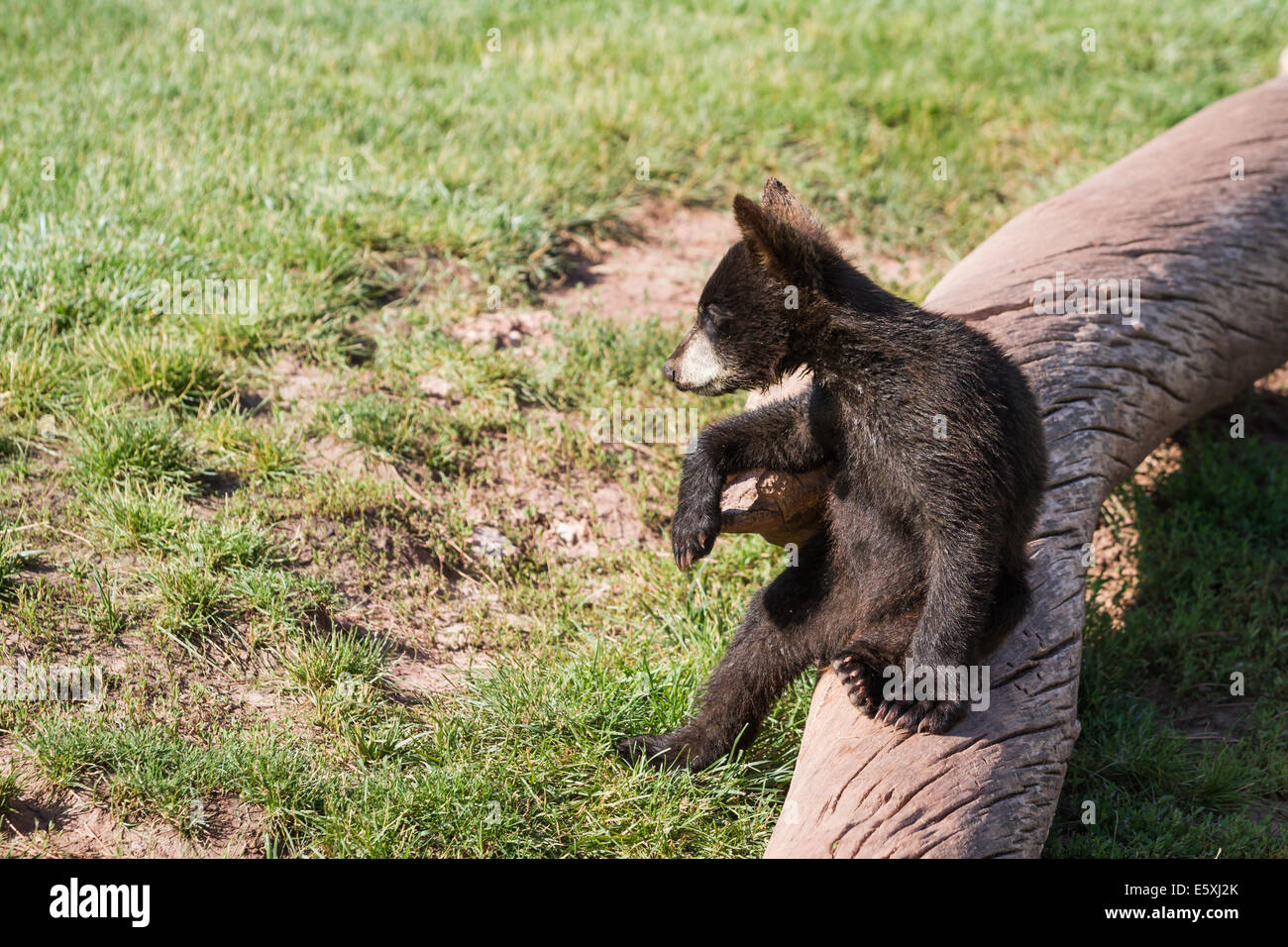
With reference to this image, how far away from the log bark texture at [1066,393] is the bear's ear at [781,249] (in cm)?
72

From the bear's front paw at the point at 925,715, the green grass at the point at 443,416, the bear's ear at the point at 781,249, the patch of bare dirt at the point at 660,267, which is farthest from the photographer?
the patch of bare dirt at the point at 660,267

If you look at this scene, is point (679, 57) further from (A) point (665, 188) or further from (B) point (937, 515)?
(B) point (937, 515)

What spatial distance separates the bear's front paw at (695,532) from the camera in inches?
156

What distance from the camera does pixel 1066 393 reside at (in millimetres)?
4836

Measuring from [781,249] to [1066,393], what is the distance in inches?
65.8

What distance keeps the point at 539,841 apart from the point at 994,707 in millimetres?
1556

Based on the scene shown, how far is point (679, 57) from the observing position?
843 centimetres

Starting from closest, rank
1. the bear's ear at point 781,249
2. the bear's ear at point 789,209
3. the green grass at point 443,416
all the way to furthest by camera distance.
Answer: the bear's ear at point 781,249
the green grass at point 443,416
the bear's ear at point 789,209

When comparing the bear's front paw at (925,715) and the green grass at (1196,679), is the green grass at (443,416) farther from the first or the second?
the bear's front paw at (925,715)

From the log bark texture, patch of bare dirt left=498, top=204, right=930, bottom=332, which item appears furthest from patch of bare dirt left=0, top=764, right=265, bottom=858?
patch of bare dirt left=498, top=204, right=930, bottom=332

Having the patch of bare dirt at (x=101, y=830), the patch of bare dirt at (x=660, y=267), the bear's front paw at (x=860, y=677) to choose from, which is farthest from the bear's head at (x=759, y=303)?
the patch of bare dirt at (x=660, y=267)

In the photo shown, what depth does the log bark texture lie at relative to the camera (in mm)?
3504

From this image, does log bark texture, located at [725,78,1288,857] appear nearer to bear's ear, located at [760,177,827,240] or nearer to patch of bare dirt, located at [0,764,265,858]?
bear's ear, located at [760,177,827,240]

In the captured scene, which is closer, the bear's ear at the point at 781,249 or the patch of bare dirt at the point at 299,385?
the bear's ear at the point at 781,249
